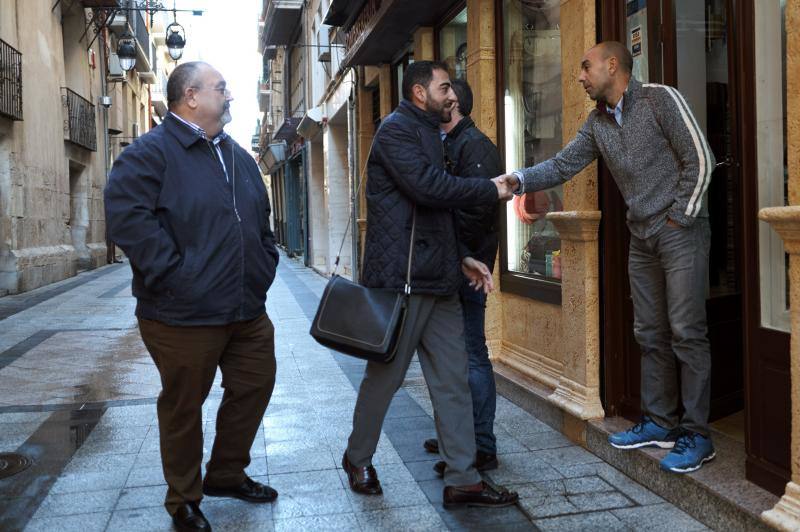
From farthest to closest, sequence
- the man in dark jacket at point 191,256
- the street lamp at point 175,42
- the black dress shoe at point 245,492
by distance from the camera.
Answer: the street lamp at point 175,42 < the black dress shoe at point 245,492 < the man in dark jacket at point 191,256

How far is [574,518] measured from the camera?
3.62 meters

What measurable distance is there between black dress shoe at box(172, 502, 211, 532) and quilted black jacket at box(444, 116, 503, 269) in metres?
1.73

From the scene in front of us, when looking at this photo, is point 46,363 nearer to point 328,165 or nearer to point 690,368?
point 690,368

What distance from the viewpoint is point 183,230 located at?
11.2 feet

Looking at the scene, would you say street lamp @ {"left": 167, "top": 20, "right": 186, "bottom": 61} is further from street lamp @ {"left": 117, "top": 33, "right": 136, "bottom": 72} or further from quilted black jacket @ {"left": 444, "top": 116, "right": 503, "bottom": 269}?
quilted black jacket @ {"left": 444, "top": 116, "right": 503, "bottom": 269}

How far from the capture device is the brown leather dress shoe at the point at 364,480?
3.95 meters

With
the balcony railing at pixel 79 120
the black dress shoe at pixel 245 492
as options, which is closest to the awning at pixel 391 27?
the black dress shoe at pixel 245 492

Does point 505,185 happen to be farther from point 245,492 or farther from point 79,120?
point 79,120

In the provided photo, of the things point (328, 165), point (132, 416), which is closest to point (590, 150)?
point (132, 416)

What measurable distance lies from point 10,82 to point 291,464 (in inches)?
489

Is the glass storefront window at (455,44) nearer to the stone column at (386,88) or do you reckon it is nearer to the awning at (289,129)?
the stone column at (386,88)

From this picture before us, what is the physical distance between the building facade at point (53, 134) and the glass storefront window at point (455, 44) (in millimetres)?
9100

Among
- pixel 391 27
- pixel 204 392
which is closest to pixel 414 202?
pixel 204 392

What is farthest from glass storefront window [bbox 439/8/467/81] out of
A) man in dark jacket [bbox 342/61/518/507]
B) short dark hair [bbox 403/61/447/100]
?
man in dark jacket [bbox 342/61/518/507]
